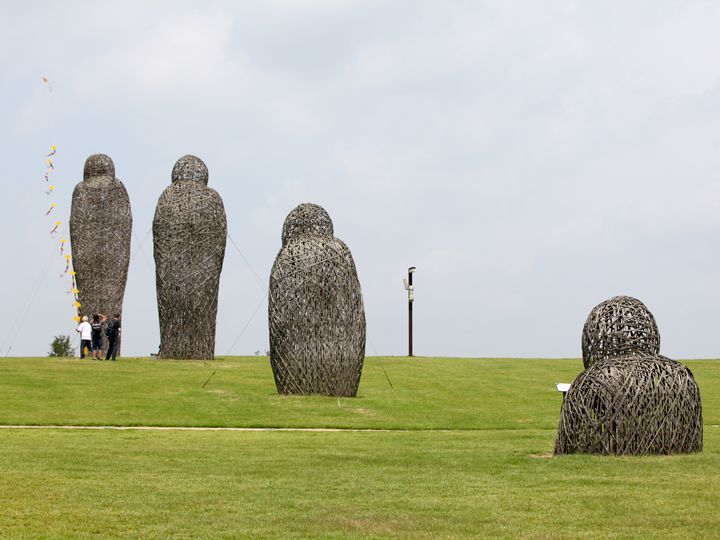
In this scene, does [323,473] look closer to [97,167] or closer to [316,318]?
[316,318]

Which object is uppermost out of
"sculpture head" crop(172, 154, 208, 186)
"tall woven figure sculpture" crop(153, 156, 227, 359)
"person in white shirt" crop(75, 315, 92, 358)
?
"sculpture head" crop(172, 154, 208, 186)

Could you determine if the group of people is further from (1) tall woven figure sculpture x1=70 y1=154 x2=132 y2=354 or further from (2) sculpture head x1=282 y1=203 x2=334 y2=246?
(2) sculpture head x1=282 y1=203 x2=334 y2=246

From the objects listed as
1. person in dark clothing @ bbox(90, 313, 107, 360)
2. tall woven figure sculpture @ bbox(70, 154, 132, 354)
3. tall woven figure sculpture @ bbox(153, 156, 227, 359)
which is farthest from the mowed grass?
tall woven figure sculpture @ bbox(70, 154, 132, 354)

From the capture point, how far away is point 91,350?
34.9m

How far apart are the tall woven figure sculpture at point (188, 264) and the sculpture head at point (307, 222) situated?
25.6ft

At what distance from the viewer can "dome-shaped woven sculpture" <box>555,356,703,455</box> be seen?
43.0ft

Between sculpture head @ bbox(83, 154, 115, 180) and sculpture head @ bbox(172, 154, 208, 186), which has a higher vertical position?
sculpture head @ bbox(83, 154, 115, 180)

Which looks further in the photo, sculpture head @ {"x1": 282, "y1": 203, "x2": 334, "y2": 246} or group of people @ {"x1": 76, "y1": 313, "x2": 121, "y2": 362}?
group of people @ {"x1": 76, "y1": 313, "x2": 121, "y2": 362}

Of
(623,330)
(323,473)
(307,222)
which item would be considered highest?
(307,222)

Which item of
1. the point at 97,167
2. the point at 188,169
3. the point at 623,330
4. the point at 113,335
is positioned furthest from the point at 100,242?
the point at 623,330

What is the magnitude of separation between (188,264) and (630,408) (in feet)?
64.7

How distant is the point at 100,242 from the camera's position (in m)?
34.5

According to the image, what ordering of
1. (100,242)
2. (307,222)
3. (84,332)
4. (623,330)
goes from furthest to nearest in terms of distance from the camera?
1. (100,242)
2. (84,332)
3. (307,222)
4. (623,330)

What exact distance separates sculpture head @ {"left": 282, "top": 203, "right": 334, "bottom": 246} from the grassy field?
11.8 feet
